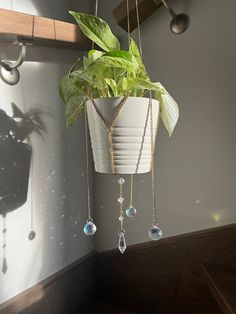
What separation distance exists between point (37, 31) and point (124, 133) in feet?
1.07

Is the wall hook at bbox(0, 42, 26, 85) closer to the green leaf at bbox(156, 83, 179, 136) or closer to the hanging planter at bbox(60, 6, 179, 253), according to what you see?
Result: the hanging planter at bbox(60, 6, 179, 253)

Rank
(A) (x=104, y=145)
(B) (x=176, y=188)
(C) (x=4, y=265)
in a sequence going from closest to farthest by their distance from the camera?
(A) (x=104, y=145) → (C) (x=4, y=265) → (B) (x=176, y=188)

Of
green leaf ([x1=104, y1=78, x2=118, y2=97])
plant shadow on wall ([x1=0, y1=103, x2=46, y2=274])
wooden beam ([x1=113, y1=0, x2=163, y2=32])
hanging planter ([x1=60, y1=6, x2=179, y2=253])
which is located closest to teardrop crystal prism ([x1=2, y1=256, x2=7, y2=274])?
plant shadow on wall ([x1=0, y1=103, x2=46, y2=274])

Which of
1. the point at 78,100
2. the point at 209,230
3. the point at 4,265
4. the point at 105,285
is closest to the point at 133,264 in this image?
the point at 105,285

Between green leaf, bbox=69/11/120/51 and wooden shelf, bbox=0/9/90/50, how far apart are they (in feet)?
0.58

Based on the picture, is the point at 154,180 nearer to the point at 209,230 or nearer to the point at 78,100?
the point at 209,230

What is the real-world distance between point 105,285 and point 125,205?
0.87 ft

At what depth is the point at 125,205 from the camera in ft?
2.65

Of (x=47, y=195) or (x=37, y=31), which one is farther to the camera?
(x=47, y=195)

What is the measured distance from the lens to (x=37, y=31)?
60cm

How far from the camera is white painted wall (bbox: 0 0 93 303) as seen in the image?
63 cm

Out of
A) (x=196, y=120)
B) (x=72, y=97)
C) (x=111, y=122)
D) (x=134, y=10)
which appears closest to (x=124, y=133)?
(x=111, y=122)

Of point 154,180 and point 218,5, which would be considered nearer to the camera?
point 218,5

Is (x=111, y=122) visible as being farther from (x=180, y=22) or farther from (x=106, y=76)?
(x=180, y=22)
